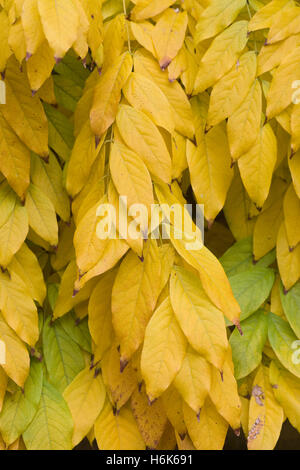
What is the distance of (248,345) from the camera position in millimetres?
890

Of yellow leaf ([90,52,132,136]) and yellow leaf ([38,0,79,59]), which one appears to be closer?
yellow leaf ([38,0,79,59])

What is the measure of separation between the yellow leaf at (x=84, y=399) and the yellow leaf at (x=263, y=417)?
0.74 feet

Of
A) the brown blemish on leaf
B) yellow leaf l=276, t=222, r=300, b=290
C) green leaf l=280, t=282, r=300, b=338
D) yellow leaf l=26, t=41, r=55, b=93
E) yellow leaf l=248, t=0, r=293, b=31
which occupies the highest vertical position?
yellow leaf l=26, t=41, r=55, b=93

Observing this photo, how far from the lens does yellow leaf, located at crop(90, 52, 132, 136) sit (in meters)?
0.80

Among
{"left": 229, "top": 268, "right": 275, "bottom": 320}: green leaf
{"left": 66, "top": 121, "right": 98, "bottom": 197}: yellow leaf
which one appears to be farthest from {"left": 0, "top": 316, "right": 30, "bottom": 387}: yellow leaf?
{"left": 229, "top": 268, "right": 275, "bottom": 320}: green leaf

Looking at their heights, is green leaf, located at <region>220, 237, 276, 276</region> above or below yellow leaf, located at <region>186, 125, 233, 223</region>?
below

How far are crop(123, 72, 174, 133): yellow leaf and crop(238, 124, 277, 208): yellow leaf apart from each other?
12 cm

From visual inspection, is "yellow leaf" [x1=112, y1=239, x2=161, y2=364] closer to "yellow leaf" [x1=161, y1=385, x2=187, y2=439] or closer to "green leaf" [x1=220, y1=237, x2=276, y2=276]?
"yellow leaf" [x1=161, y1=385, x2=187, y2=439]

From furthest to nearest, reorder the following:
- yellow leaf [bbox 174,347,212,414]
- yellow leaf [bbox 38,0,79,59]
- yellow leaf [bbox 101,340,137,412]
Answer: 1. yellow leaf [bbox 101,340,137,412]
2. yellow leaf [bbox 174,347,212,414]
3. yellow leaf [bbox 38,0,79,59]

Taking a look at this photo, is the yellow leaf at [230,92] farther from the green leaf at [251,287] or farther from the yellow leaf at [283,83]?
the green leaf at [251,287]

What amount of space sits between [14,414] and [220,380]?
1.02 ft

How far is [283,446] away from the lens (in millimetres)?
1220

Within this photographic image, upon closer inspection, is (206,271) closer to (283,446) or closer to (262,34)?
(262,34)

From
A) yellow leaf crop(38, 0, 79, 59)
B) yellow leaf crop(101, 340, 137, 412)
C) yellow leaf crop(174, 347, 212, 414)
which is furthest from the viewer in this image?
yellow leaf crop(101, 340, 137, 412)
